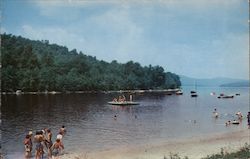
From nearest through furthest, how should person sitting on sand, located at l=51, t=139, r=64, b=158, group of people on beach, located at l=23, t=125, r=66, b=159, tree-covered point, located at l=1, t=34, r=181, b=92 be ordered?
group of people on beach, located at l=23, t=125, r=66, b=159 < person sitting on sand, located at l=51, t=139, r=64, b=158 < tree-covered point, located at l=1, t=34, r=181, b=92

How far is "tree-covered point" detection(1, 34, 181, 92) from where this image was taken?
12038 cm

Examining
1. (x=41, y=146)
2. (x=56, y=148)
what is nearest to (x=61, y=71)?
(x=56, y=148)

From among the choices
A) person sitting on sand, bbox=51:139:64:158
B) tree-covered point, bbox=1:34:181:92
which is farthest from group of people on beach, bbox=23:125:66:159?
tree-covered point, bbox=1:34:181:92

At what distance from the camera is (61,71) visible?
471 ft

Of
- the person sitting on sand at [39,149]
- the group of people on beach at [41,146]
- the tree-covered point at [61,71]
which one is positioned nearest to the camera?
the person sitting on sand at [39,149]

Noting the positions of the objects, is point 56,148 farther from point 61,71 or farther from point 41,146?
point 61,71

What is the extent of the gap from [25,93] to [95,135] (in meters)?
85.4

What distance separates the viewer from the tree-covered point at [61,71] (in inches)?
4739

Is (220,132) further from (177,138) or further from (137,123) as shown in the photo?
(137,123)

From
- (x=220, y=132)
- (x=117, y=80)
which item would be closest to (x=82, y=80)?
(x=117, y=80)

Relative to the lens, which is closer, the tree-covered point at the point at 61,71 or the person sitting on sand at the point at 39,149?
the person sitting on sand at the point at 39,149

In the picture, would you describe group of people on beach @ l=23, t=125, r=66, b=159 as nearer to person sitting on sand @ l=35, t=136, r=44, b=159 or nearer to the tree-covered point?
person sitting on sand @ l=35, t=136, r=44, b=159

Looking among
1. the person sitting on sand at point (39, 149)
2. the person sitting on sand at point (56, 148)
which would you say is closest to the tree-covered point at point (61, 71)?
the person sitting on sand at point (56, 148)

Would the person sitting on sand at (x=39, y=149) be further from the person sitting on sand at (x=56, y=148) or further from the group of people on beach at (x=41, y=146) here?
the person sitting on sand at (x=56, y=148)
